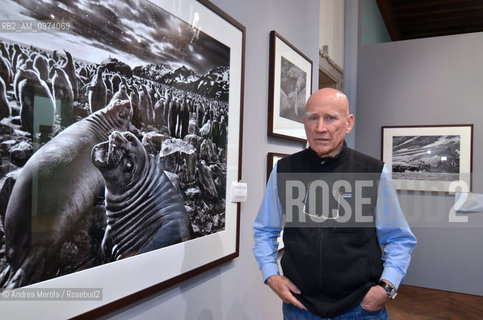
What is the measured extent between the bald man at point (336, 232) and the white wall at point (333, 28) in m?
3.07

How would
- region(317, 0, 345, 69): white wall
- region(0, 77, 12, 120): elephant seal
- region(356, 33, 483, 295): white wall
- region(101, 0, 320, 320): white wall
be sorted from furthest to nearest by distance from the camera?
region(356, 33, 483, 295): white wall → region(317, 0, 345, 69): white wall → region(101, 0, 320, 320): white wall → region(0, 77, 12, 120): elephant seal

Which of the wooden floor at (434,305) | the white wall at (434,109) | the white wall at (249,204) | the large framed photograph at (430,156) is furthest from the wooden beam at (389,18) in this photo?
the wooden floor at (434,305)

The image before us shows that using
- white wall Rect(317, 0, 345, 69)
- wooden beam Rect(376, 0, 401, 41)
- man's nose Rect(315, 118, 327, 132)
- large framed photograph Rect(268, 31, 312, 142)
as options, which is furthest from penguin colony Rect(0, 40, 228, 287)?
wooden beam Rect(376, 0, 401, 41)

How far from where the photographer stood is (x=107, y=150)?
3.64 feet

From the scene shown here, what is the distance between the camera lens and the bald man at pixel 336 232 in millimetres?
1397

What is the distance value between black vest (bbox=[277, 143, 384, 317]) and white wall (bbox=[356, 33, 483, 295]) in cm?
391

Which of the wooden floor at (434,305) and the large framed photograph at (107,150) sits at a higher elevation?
the large framed photograph at (107,150)

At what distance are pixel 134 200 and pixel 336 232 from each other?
0.87m

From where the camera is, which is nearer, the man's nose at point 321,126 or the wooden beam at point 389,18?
the man's nose at point 321,126

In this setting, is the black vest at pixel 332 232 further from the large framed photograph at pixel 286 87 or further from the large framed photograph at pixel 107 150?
the large framed photograph at pixel 286 87

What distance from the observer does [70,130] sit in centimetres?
98

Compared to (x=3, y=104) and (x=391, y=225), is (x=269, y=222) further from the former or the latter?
(x=3, y=104)

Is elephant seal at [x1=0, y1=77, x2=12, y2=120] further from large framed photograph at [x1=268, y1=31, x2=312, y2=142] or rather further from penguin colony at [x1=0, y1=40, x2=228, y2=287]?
large framed photograph at [x1=268, y1=31, x2=312, y2=142]

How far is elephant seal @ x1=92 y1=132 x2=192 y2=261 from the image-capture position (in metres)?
1.12
